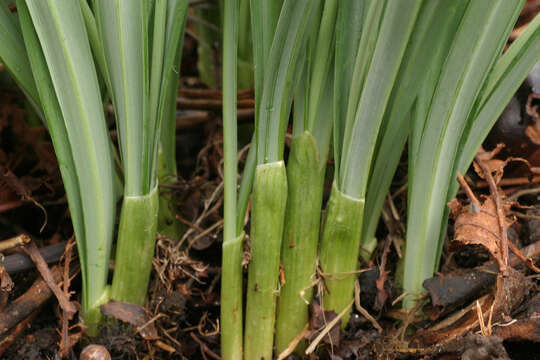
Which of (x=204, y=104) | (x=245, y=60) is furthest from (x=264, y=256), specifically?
(x=245, y=60)

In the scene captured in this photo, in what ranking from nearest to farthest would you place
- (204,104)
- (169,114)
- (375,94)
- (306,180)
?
1. (375,94)
2. (306,180)
3. (169,114)
4. (204,104)

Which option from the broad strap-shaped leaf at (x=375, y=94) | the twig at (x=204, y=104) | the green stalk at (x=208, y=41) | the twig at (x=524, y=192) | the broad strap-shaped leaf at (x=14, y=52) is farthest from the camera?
the green stalk at (x=208, y=41)

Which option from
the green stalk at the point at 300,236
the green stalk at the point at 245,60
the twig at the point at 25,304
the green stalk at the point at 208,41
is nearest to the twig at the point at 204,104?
the green stalk at the point at 245,60

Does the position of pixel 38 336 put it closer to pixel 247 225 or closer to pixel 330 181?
pixel 247 225

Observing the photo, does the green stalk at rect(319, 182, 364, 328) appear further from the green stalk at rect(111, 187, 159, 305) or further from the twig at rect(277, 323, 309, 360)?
the green stalk at rect(111, 187, 159, 305)

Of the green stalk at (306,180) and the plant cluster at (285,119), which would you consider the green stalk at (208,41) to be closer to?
the plant cluster at (285,119)

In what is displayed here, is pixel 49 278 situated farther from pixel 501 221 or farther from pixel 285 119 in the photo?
pixel 501 221
